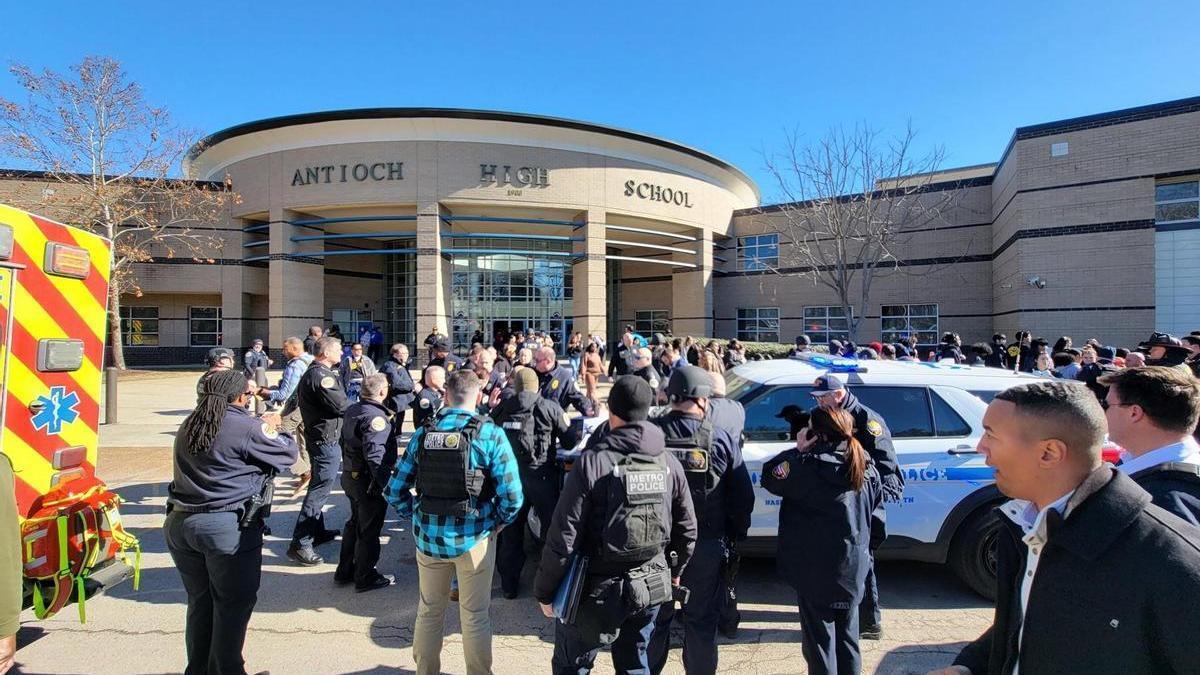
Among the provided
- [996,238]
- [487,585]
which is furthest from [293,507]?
[996,238]

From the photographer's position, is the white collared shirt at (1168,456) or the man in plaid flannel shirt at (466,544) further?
the man in plaid flannel shirt at (466,544)

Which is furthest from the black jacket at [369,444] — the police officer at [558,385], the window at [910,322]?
the window at [910,322]

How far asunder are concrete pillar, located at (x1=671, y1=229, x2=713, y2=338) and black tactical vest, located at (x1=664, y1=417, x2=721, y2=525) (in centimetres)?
2485

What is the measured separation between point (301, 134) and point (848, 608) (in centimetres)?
2565

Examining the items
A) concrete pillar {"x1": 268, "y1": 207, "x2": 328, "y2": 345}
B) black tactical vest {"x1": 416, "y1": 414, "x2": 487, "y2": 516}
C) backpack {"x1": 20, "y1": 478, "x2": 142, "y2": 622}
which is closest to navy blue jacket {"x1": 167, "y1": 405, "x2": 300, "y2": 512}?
backpack {"x1": 20, "y1": 478, "x2": 142, "y2": 622}

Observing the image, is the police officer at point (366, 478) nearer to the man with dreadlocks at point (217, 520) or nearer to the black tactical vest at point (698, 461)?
the man with dreadlocks at point (217, 520)

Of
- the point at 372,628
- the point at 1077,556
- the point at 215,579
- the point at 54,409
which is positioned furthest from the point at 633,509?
the point at 54,409

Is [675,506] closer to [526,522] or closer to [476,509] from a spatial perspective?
[476,509]

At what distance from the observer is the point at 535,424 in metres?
4.55

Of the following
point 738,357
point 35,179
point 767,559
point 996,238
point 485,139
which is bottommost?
point 767,559

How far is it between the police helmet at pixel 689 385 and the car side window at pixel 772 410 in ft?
4.92

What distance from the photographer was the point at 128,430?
10.8 m

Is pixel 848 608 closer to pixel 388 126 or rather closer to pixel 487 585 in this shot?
pixel 487 585

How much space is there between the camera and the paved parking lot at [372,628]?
11.3 feet
